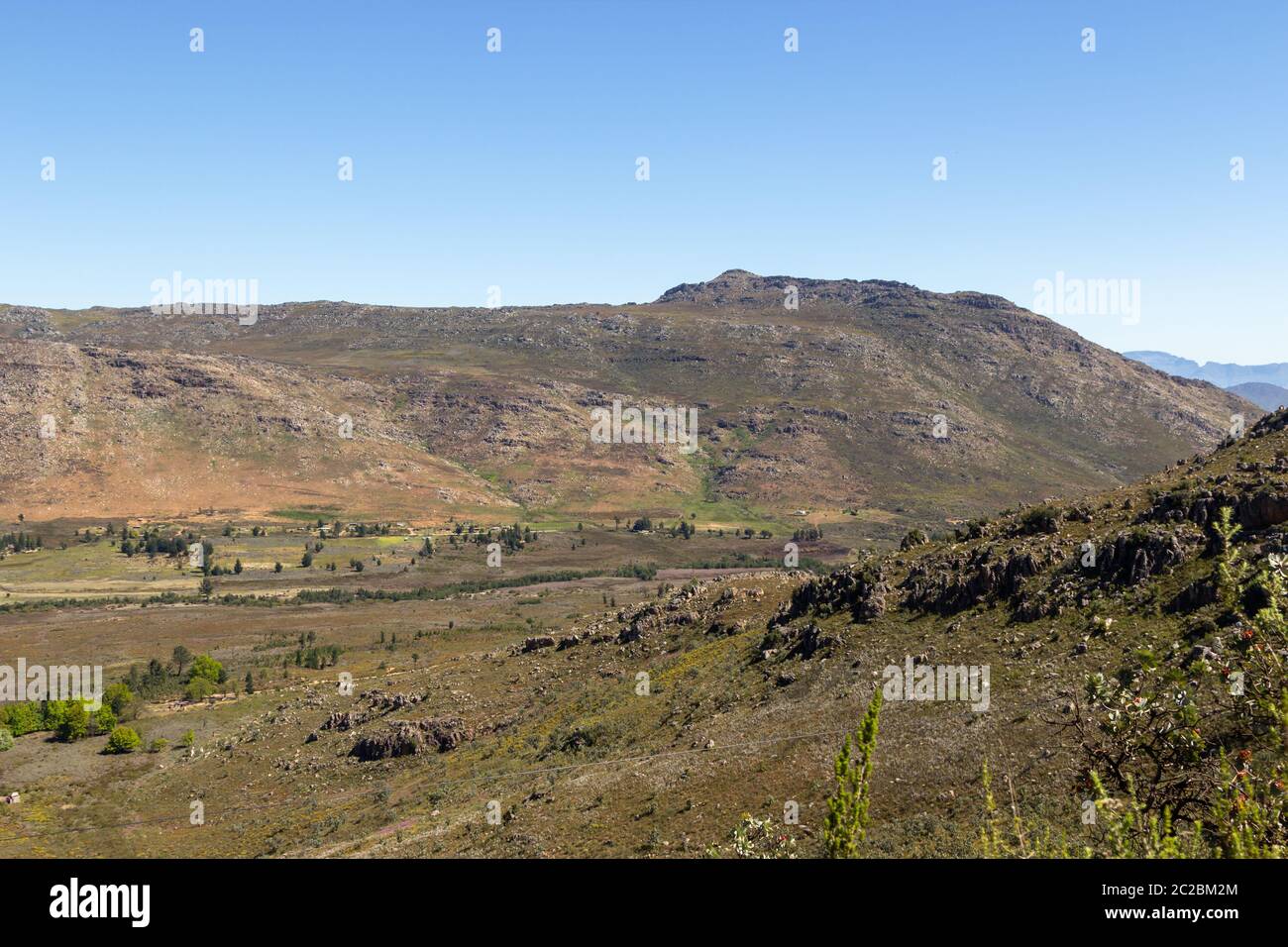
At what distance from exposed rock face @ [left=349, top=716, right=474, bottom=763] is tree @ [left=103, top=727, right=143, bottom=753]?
22366mm

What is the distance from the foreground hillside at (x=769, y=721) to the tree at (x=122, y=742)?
1353mm

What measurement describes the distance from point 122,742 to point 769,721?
174 feet

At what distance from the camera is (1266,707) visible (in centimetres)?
798

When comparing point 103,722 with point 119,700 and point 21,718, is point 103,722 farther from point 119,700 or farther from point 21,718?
point 21,718

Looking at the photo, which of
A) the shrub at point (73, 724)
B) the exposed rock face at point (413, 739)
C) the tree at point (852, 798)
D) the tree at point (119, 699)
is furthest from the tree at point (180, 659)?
the tree at point (852, 798)

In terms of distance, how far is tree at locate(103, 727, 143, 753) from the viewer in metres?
66.9

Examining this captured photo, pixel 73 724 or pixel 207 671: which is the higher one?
pixel 73 724

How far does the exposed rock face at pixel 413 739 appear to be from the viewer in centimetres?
5594

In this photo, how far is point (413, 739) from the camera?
56.2 meters

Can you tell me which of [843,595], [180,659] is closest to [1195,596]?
[843,595]

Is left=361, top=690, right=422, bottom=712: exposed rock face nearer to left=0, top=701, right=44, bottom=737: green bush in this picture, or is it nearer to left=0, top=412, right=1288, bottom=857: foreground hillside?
left=0, top=412, right=1288, bottom=857: foreground hillside
